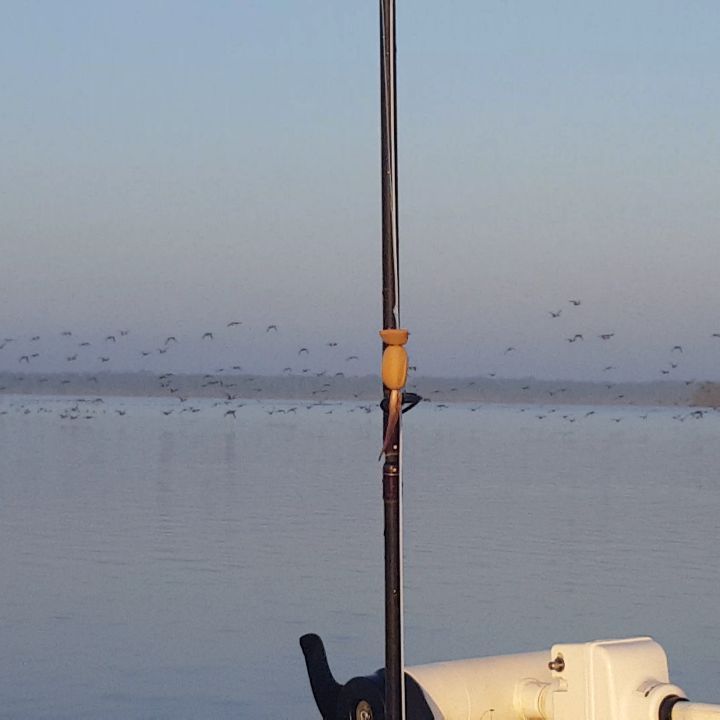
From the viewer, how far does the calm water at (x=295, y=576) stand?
8.48 meters

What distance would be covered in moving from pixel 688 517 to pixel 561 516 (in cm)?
130

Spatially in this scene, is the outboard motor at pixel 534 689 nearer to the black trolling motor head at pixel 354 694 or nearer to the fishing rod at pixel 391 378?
the black trolling motor head at pixel 354 694

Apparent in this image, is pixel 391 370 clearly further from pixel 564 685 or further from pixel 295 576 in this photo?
pixel 295 576

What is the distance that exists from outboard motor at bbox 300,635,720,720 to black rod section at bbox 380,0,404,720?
52 centimetres

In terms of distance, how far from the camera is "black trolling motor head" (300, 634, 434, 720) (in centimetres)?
399

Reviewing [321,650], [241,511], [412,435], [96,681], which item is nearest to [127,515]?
[241,511]

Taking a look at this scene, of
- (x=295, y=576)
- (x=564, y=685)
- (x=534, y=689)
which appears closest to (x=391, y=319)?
(x=564, y=685)

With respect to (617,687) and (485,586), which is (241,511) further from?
(617,687)

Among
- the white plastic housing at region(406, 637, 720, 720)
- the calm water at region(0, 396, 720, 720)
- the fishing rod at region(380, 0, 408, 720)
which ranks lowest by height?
the calm water at region(0, 396, 720, 720)

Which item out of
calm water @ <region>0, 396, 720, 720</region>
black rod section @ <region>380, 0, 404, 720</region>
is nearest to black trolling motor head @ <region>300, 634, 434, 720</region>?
black rod section @ <region>380, 0, 404, 720</region>

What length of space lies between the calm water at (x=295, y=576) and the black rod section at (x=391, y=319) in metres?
4.38

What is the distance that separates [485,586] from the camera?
1132 cm

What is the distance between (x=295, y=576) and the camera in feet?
38.8

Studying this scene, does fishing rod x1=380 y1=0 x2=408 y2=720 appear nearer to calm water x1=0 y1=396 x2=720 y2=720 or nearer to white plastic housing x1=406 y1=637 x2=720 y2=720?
white plastic housing x1=406 y1=637 x2=720 y2=720
